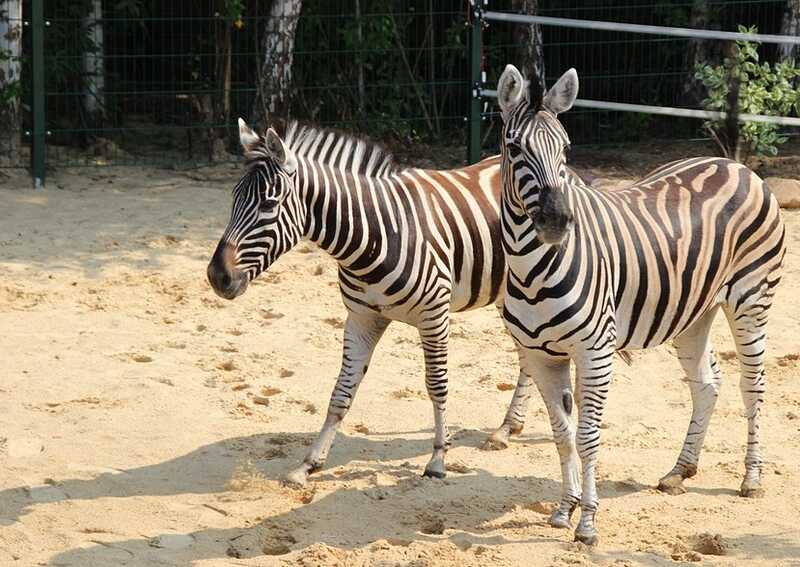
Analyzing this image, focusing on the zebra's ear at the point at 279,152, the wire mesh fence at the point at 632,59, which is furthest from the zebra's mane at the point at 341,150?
the wire mesh fence at the point at 632,59

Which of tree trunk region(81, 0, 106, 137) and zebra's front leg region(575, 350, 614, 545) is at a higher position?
tree trunk region(81, 0, 106, 137)

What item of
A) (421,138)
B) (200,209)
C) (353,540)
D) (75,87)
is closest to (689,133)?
(421,138)

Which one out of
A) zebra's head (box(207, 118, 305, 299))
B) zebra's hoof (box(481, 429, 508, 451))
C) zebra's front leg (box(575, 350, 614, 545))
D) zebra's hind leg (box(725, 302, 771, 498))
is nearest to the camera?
zebra's front leg (box(575, 350, 614, 545))

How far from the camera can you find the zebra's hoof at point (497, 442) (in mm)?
6480

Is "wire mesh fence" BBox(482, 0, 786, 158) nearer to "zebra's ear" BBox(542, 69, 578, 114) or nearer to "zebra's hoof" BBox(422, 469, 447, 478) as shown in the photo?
"zebra's hoof" BBox(422, 469, 447, 478)

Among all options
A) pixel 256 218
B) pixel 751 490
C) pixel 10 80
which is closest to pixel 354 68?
pixel 10 80

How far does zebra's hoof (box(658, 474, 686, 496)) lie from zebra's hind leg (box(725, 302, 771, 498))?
0.91 ft

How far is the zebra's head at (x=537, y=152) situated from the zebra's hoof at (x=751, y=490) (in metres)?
1.91

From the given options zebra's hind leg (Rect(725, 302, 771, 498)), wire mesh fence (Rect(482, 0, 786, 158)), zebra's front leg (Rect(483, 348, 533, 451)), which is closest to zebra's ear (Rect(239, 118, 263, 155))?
zebra's front leg (Rect(483, 348, 533, 451))

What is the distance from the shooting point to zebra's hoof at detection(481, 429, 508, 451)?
6480 millimetres

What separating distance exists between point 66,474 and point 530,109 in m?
2.79

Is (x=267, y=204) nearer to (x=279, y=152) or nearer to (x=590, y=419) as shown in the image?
(x=279, y=152)

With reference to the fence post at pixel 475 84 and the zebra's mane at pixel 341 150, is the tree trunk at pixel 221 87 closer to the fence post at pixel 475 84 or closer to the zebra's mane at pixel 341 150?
the fence post at pixel 475 84

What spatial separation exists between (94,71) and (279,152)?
24.6 feet
